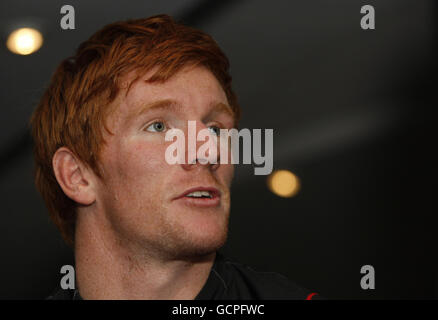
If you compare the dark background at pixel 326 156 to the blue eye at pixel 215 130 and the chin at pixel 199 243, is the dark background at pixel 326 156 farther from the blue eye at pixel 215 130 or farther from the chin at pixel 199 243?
the chin at pixel 199 243

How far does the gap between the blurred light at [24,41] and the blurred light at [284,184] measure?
3.51 feet

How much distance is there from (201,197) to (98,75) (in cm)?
45

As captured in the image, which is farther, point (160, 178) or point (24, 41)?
point (24, 41)

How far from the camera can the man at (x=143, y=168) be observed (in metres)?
1.26

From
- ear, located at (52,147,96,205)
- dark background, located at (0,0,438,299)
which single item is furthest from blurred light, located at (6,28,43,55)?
ear, located at (52,147,96,205)

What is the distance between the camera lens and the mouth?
1.25 metres

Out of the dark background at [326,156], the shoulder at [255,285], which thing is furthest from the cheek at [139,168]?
the dark background at [326,156]

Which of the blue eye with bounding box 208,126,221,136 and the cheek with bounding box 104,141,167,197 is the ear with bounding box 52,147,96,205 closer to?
the cheek with bounding box 104,141,167,197

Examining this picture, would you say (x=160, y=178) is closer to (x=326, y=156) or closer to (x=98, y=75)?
(x=98, y=75)

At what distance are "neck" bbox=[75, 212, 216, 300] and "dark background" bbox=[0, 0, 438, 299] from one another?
0.61 m

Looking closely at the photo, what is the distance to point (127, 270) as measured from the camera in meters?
1.34

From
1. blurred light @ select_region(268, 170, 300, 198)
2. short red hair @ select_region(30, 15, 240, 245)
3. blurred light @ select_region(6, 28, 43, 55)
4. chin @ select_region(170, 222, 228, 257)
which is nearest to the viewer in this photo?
chin @ select_region(170, 222, 228, 257)

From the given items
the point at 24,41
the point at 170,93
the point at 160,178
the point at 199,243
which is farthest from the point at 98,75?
the point at 24,41
